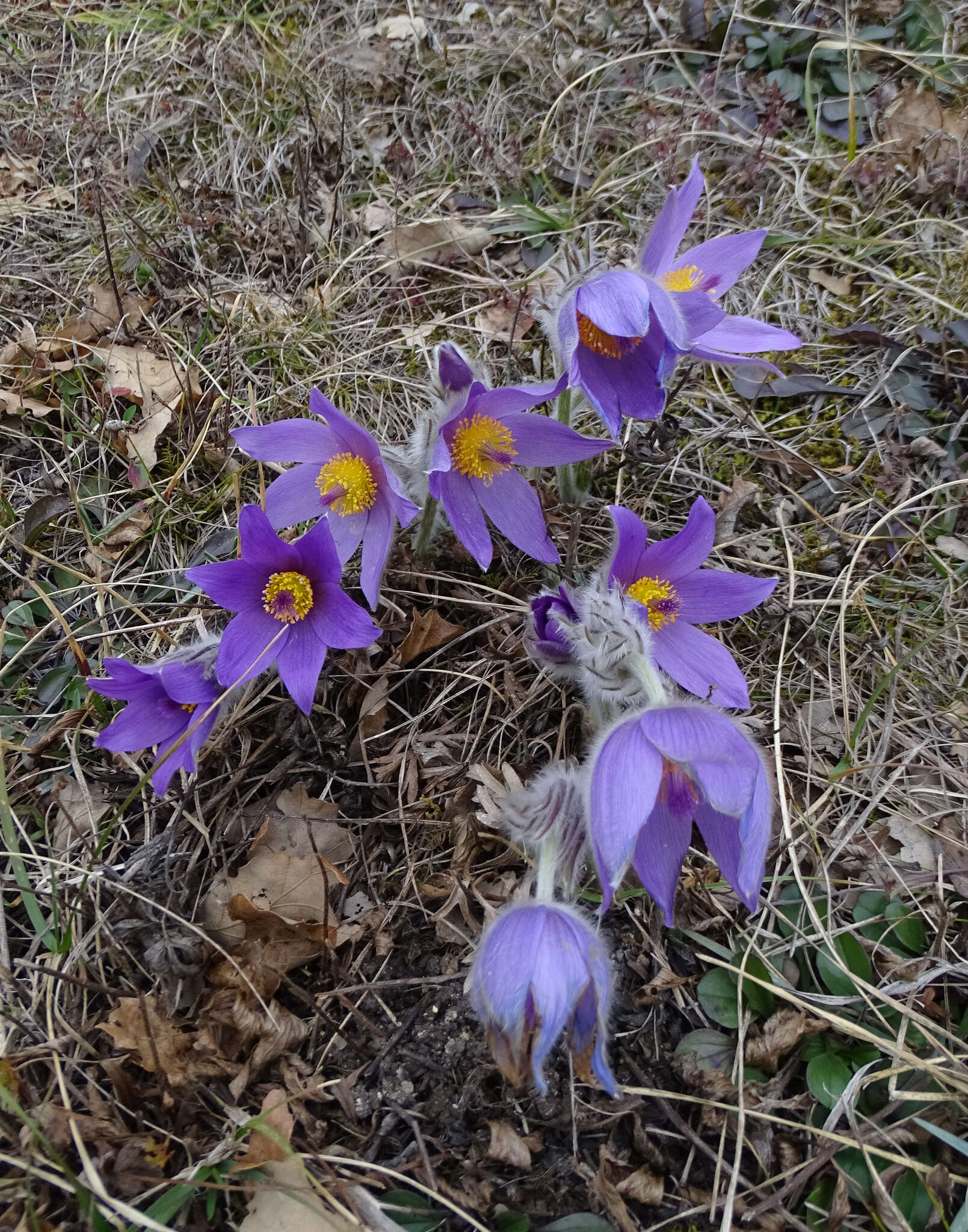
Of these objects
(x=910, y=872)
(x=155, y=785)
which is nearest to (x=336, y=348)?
(x=155, y=785)

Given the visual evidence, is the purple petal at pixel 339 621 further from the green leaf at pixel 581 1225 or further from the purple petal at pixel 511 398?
the green leaf at pixel 581 1225

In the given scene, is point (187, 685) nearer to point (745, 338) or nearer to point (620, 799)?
point (620, 799)

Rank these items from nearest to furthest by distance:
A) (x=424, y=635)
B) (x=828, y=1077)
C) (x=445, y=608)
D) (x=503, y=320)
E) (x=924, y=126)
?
(x=828, y=1077)
(x=424, y=635)
(x=445, y=608)
(x=503, y=320)
(x=924, y=126)

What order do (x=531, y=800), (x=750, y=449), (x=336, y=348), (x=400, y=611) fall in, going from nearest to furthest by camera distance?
1. (x=531, y=800)
2. (x=400, y=611)
3. (x=750, y=449)
4. (x=336, y=348)

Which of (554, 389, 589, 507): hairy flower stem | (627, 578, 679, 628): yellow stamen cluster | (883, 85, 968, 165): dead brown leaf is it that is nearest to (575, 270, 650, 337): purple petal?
(554, 389, 589, 507): hairy flower stem

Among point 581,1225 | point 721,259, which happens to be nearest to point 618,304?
point 721,259

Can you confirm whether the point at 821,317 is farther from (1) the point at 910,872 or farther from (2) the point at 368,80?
(2) the point at 368,80

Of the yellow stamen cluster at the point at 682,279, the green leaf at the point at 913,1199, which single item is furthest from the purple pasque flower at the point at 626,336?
the green leaf at the point at 913,1199

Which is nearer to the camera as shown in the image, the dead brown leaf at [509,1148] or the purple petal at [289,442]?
the dead brown leaf at [509,1148]
